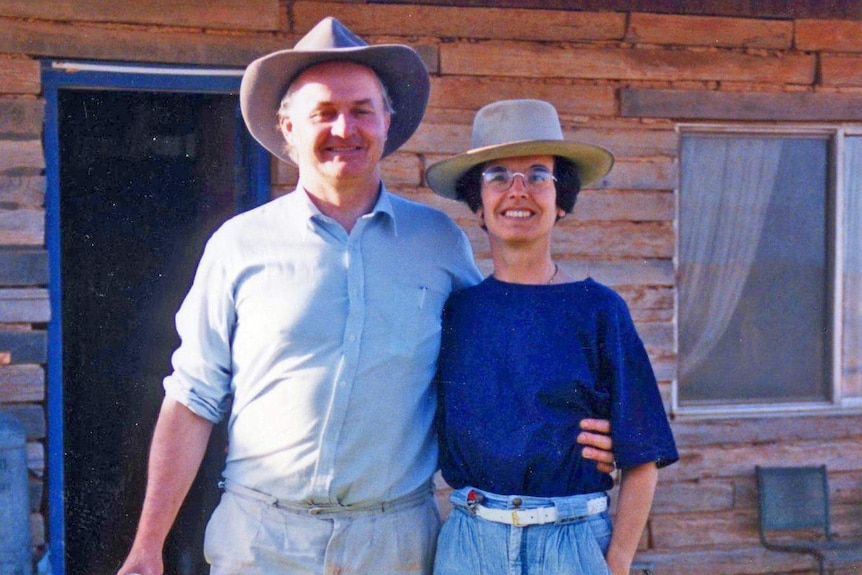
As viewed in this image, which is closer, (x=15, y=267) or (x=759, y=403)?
(x=15, y=267)

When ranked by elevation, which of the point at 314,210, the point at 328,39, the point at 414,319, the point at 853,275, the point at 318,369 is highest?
the point at 328,39

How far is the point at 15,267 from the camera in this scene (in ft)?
14.4

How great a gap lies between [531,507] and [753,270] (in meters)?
3.40

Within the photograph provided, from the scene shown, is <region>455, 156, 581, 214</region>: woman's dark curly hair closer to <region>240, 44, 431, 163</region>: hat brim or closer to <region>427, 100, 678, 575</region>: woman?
<region>427, 100, 678, 575</region>: woman

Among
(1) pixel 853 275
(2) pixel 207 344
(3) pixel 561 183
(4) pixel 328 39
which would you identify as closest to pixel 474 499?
(2) pixel 207 344

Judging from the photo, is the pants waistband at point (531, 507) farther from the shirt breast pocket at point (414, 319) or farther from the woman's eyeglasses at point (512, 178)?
the woman's eyeglasses at point (512, 178)

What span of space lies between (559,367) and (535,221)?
1.21 ft

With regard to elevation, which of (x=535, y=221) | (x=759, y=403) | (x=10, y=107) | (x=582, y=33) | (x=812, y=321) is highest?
(x=582, y=33)

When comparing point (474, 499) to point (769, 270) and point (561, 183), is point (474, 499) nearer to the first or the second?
point (561, 183)

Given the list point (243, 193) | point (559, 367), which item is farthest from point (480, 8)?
point (559, 367)

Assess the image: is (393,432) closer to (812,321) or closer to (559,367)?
(559,367)

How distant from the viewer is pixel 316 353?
8.20ft

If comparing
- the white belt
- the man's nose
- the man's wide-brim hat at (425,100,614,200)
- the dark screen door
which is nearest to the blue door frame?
the dark screen door

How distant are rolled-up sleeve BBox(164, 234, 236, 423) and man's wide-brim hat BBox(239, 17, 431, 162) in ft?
1.61
